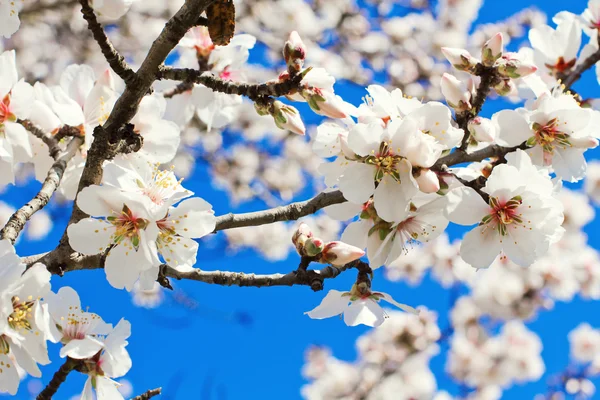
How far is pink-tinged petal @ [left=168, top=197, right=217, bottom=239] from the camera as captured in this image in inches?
55.0

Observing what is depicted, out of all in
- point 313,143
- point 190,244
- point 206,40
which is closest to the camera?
point 190,244

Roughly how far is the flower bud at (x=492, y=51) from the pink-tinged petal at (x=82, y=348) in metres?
1.24

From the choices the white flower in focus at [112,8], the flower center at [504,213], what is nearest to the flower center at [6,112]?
the white flower in focus at [112,8]

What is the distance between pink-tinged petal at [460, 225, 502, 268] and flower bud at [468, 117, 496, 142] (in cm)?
23

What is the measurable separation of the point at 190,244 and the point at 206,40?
1.05 meters

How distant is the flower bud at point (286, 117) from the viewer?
152cm

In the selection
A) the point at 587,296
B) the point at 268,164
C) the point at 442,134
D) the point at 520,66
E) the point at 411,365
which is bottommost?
the point at 442,134

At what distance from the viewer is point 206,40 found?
2.24 metres

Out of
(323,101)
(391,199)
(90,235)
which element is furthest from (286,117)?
(90,235)

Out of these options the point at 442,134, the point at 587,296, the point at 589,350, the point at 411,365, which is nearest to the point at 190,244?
the point at 442,134

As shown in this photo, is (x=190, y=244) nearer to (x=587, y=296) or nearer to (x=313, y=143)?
(x=313, y=143)

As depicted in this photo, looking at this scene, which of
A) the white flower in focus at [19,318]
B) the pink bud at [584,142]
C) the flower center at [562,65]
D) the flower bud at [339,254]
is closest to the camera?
the white flower in focus at [19,318]

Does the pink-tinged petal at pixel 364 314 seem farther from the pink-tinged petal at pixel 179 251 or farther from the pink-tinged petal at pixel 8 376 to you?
the pink-tinged petal at pixel 8 376

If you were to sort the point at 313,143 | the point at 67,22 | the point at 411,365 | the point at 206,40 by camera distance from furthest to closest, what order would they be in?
the point at 411,365 < the point at 67,22 < the point at 206,40 < the point at 313,143
